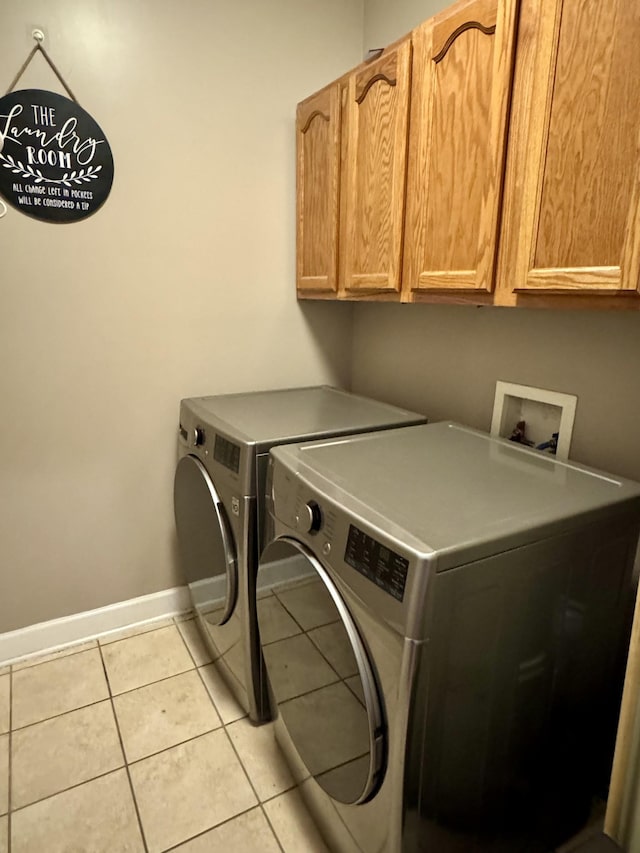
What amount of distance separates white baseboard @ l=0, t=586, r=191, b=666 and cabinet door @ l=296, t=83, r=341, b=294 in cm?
141

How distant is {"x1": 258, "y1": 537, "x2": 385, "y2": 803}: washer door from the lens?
3.07ft

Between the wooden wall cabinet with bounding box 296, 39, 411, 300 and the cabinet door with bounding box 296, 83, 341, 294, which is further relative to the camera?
the cabinet door with bounding box 296, 83, 341, 294

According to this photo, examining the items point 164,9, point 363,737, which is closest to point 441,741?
point 363,737

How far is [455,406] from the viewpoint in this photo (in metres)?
1.76

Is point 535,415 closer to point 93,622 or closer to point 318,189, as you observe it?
point 318,189

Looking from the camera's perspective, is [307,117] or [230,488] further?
[307,117]

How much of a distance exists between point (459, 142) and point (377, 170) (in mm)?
335

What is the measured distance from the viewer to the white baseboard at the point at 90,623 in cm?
190

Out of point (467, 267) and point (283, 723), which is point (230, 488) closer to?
point (283, 723)

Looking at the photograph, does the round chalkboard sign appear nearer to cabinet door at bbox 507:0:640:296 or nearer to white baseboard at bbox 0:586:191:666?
cabinet door at bbox 507:0:640:296

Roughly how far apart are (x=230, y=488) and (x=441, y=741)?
0.81m

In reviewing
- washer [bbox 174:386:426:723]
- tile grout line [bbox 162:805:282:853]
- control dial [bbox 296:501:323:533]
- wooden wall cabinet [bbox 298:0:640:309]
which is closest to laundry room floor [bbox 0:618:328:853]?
tile grout line [bbox 162:805:282:853]

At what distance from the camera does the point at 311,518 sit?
1.07m

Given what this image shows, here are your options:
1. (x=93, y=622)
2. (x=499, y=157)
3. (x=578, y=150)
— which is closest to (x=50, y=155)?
(x=499, y=157)
